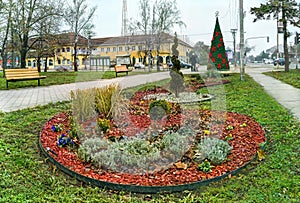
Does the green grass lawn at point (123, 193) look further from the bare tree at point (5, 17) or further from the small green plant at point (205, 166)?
the bare tree at point (5, 17)

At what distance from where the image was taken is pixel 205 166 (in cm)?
370

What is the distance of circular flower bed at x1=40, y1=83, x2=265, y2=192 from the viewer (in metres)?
3.42

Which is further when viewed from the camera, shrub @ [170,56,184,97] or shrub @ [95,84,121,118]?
shrub @ [170,56,184,97]

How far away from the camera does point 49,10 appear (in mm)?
21906

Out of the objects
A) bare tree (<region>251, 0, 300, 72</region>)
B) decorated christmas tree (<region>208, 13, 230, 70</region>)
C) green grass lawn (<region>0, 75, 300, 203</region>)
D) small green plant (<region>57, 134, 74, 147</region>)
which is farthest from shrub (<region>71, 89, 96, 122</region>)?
bare tree (<region>251, 0, 300, 72</region>)

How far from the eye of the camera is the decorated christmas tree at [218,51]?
60.4ft

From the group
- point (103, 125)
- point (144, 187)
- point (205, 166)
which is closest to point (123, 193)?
point (144, 187)

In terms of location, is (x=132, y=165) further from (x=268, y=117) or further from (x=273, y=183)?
(x=268, y=117)

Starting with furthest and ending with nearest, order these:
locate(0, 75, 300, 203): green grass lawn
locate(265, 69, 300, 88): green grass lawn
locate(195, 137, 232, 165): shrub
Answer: locate(265, 69, 300, 88): green grass lawn, locate(195, 137, 232, 165): shrub, locate(0, 75, 300, 203): green grass lawn

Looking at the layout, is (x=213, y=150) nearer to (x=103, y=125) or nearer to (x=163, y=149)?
(x=163, y=149)

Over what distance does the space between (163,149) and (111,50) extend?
59.0m

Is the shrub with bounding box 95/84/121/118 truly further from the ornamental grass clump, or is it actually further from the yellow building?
the yellow building

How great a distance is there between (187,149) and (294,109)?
4.33 m

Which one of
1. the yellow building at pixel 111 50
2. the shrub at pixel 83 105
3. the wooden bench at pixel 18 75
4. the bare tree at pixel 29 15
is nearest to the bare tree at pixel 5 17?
the bare tree at pixel 29 15
